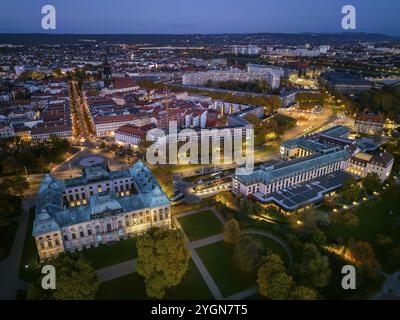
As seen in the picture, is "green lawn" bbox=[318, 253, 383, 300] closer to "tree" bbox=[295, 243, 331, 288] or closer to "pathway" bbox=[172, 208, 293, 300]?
"tree" bbox=[295, 243, 331, 288]

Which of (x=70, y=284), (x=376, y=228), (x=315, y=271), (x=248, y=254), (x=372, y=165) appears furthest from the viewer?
(x=372, y=165)

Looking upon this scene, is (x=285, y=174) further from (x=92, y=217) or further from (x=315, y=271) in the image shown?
(x=92, y=217)

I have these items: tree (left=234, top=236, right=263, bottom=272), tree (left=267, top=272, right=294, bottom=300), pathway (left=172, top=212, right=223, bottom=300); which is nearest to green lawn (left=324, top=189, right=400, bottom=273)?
tree (left=234, top=236, right=263, bottom=272)

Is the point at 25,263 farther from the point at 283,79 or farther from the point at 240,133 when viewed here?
the point at 283,79

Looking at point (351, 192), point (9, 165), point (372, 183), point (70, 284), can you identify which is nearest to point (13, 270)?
point (70, 284)

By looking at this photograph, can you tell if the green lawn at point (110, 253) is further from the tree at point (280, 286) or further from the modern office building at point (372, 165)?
the modern office building at point (372, 165)
